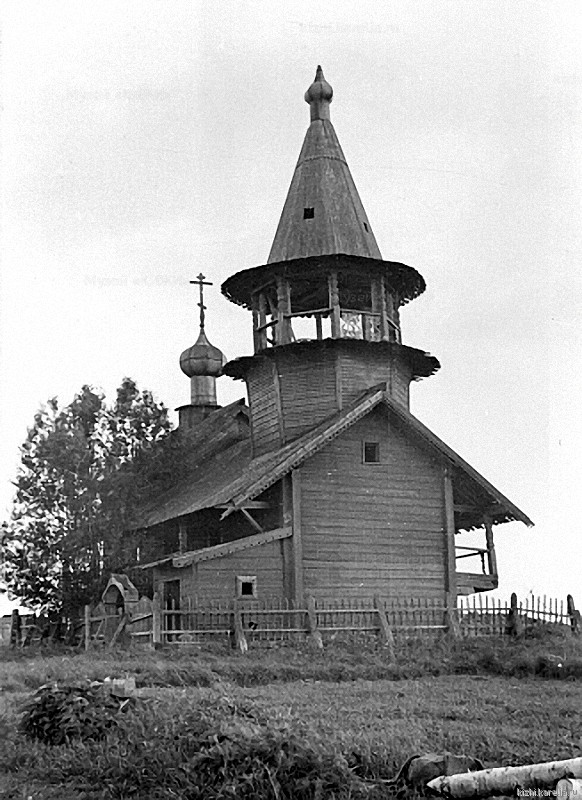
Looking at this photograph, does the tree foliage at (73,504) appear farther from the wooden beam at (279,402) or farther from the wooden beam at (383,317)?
the wooden beam at (383,317)

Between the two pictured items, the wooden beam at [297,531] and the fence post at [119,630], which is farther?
the wooden beam at [297,531]

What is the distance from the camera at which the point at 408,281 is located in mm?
33000

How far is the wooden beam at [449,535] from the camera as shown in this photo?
31.5 m

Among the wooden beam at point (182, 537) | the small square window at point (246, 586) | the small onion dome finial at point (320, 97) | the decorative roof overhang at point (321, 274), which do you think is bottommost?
the small square window at point (246, 586)

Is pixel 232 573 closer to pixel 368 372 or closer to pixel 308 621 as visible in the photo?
pixel 308 621

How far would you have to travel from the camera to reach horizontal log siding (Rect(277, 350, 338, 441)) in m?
32.0

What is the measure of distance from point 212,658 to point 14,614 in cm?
1359

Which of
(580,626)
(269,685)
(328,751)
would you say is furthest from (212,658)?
(328,751)

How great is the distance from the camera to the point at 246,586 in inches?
1143

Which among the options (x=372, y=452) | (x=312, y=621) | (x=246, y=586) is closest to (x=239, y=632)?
(x=312, y=621)

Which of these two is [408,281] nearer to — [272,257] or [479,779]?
[272,257]

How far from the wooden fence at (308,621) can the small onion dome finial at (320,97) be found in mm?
15176

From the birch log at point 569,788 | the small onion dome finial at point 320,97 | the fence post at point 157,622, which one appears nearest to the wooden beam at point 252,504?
the fence post at point 157,622

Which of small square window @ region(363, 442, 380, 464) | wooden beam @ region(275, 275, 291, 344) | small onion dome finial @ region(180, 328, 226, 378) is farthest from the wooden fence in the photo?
small onion dome finial @ region(180, 328, 226, 378)
